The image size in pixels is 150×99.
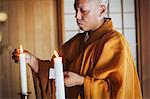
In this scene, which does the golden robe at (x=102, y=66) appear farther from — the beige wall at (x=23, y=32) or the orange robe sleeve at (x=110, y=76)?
the beige wall at (x=23, y=32)

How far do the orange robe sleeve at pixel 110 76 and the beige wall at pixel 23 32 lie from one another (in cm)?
20

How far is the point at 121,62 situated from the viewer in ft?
2.72

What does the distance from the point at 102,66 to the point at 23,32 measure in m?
0.32

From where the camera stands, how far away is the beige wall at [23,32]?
97cm

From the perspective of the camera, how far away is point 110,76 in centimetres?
83

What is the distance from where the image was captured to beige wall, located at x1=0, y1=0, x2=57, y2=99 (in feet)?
3.17

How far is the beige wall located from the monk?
40 millimetres

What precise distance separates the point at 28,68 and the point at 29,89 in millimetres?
73

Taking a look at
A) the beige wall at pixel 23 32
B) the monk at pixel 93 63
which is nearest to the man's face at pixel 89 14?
the monk at pixel 93 63

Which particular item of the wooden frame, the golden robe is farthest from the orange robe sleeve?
the wooden frame

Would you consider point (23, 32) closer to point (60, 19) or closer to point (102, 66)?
point (60, 19)

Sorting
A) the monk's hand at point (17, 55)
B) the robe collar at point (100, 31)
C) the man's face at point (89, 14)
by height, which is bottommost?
the monk's hand at point (17, 55)

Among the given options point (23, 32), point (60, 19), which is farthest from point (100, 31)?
point (23, 32)

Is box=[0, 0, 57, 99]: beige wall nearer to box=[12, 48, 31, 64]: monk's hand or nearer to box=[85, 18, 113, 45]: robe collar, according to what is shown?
box=[12, 48, 31, 64]: monk's hand
